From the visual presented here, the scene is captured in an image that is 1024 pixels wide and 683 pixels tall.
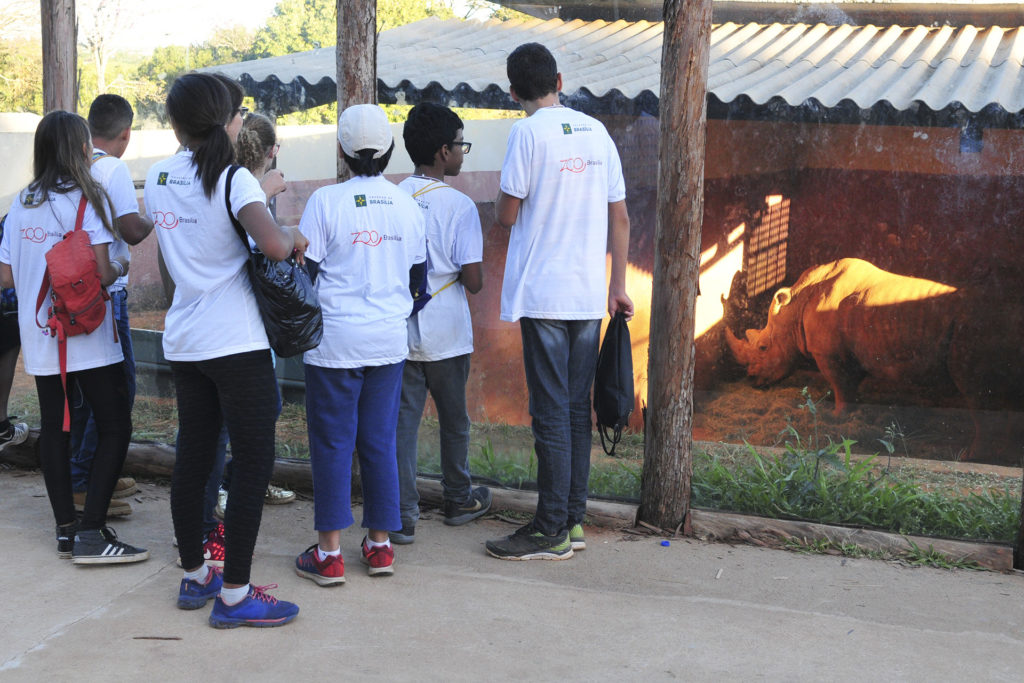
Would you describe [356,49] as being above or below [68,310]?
above

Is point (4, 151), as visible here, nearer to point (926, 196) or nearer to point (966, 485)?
point (926, 196)

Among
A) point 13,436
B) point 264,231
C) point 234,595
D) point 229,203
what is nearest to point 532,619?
point 234,595

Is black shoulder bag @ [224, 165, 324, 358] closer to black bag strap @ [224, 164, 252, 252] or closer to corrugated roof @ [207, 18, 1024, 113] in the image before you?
black bag strap @ [224, 164, 252, 252]

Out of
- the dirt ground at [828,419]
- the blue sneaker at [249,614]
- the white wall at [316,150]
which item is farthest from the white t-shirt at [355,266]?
the dirt ground at [828,419]

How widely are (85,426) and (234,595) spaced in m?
1.52

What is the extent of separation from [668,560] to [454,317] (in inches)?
52.1

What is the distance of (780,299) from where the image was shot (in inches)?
208

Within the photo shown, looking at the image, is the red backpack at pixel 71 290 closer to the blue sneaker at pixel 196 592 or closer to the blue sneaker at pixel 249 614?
the blue sneaker at pixel 196 592

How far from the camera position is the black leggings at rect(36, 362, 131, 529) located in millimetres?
3771

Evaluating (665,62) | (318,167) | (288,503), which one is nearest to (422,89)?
(318,167)

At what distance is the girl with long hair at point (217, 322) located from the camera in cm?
306

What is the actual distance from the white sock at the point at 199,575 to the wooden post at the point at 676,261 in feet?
6.22

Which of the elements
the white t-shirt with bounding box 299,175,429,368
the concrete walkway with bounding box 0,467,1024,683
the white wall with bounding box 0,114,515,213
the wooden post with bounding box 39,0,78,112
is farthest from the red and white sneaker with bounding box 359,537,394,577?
the wooden post with bounding box 39,0,78,112

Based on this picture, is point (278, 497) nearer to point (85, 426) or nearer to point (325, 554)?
point (85, 426)
